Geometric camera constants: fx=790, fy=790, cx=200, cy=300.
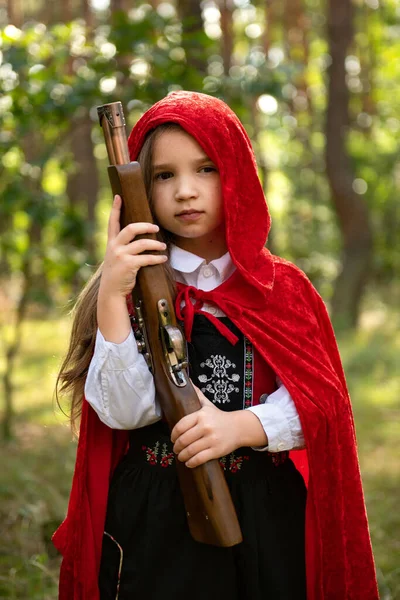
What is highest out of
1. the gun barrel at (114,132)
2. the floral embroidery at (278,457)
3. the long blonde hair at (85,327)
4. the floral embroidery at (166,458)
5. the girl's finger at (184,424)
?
the gun barrel at (114,132)

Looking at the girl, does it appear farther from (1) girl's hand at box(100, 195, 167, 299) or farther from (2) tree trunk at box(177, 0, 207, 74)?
(2) tree trunk at box(177, 0, 207, 74)

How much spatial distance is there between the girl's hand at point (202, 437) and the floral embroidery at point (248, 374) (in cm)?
18

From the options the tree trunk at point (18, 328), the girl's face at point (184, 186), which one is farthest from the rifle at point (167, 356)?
the tree trunk at point (18, 328)

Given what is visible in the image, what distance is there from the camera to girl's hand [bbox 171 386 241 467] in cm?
191

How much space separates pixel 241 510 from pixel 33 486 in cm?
291

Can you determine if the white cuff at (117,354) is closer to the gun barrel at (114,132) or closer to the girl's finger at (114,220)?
the girl's finger at (114,220)

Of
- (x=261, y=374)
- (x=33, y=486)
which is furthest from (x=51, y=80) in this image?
(x=261, y=374)

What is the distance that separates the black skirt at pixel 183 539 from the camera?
210 cm

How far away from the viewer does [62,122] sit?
4.57m

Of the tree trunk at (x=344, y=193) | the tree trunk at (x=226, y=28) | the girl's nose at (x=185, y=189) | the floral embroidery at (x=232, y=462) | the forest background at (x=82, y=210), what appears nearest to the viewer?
the girl's nose at (x=185, y=189)

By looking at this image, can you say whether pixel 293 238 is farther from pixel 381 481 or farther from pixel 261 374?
pixel 261 374

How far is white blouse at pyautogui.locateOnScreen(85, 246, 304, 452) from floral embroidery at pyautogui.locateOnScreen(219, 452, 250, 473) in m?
0.11

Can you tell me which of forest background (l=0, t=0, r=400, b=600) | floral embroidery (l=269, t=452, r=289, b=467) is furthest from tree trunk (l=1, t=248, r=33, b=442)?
floral embroidery (l=269, t=452, r=289, b=467)

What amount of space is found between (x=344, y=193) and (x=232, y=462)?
11.0 meters
